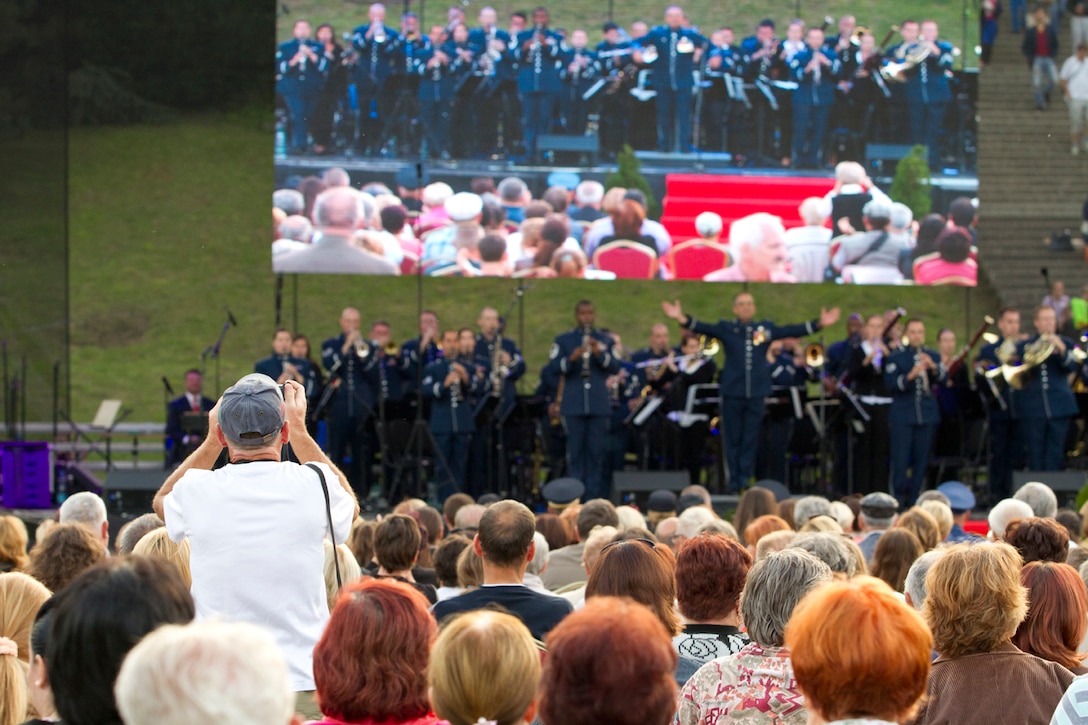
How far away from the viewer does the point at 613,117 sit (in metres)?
15.4

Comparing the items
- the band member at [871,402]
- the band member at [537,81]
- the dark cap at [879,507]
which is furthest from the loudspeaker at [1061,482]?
the band member at [537,81]

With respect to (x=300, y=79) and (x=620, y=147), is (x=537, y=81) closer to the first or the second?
(x=620, y=147)

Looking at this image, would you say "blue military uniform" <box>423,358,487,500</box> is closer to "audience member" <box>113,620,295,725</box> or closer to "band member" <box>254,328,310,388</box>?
"band member" <box>254,328,310,388</box>

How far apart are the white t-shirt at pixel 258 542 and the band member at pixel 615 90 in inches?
492

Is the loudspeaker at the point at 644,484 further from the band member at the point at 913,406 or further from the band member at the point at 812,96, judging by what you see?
the band member at the point at 812,96

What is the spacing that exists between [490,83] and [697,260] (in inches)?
120

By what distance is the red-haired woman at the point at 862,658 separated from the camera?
227 cm

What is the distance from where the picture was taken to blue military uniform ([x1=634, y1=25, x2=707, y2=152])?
1540 cm

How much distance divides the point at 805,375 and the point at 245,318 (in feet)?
30.8

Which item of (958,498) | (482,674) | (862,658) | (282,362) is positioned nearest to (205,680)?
(482,674)

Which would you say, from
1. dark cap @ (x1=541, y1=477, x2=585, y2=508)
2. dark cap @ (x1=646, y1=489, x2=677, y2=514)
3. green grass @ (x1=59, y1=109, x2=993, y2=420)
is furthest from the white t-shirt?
green grass @ (x1=59, y1=109, x2=993, y2=420)

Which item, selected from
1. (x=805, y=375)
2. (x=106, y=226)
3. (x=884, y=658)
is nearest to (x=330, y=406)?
(x=805, y=375)

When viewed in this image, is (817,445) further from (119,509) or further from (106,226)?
(106,226)

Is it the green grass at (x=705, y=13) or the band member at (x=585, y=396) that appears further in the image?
the green grass at (x=705, y=13)
